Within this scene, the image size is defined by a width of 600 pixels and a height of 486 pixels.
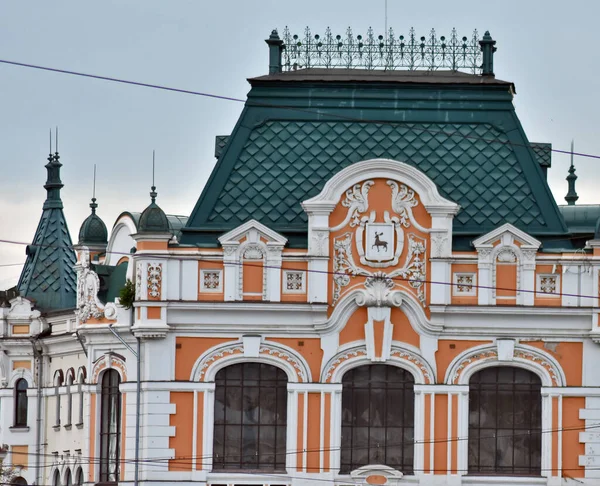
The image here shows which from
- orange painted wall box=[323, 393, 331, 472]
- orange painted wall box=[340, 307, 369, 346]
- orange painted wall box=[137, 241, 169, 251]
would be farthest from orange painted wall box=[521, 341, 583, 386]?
orange painted wall box=[137, 241, 169, 251]

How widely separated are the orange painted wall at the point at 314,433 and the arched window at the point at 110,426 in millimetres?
5824

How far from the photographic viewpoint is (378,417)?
75.2 meters

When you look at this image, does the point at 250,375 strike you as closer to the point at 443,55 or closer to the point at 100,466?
the point at 100,466

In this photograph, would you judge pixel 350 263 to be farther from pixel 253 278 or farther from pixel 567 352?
pixel 567 352

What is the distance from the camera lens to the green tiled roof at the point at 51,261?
86.8 metres

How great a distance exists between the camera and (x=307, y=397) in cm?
7488

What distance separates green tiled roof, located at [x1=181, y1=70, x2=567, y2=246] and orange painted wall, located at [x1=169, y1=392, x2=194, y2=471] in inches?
192

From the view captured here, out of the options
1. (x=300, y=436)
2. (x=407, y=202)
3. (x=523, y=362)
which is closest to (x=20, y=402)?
(x=300, y=436)

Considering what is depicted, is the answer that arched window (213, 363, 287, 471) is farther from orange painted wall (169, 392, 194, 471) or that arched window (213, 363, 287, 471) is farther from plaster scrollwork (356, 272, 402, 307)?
plaster scrollwork (356, 272, 402, 307)

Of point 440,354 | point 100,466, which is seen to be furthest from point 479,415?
point 100,466

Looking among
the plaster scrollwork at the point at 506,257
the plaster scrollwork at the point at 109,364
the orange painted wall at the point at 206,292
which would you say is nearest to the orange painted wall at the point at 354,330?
the orange painted wall at the point at 206,292

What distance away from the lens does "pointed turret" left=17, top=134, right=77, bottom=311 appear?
86.8 meters

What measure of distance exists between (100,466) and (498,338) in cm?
1254

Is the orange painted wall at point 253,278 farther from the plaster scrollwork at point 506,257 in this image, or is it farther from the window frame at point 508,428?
the plaster scrollwork at point 506,257
